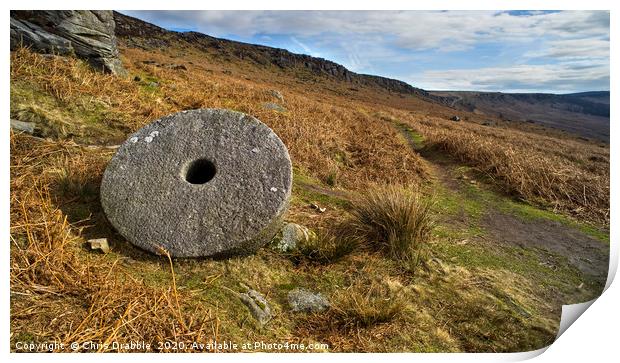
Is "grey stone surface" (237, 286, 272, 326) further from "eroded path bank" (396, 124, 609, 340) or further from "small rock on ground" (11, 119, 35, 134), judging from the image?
"small rock on ground" (11, 119, 35, 134)

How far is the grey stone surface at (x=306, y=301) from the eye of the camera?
2969 millimetres

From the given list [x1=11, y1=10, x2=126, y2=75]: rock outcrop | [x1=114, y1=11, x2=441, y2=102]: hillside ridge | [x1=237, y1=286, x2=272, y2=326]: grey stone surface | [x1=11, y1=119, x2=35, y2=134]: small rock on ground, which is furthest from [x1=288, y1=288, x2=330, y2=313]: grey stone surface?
[x1=114, y1=11, x2=441, y2=102]: hillside ridge

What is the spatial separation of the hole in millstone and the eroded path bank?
2554mm

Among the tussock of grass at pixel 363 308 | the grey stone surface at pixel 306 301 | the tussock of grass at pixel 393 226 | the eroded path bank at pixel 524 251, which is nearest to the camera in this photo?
the tussock of grass at pixel 363 308

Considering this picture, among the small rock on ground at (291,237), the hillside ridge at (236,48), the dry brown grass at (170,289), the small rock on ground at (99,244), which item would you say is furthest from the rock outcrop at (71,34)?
the hillside ridge at (236,48)

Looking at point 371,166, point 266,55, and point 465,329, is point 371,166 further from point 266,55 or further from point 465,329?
point 266,55

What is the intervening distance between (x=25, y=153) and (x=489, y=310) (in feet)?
16.9

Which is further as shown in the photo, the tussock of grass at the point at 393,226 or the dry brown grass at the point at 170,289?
the tussock of grass at the point at 393,226

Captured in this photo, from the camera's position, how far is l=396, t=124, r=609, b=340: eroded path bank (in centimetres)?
344

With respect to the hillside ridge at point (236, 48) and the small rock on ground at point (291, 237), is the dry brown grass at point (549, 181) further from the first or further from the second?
the hillside ridge at point (236, 48)

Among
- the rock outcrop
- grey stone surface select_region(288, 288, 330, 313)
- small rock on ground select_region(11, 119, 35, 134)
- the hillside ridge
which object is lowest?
grey stone surface select_region(288, 288, 330, 313)

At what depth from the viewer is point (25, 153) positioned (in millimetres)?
4316

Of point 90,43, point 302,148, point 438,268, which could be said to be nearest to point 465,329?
point 438,268

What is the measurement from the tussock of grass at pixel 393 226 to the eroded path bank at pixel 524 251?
0.37 m
